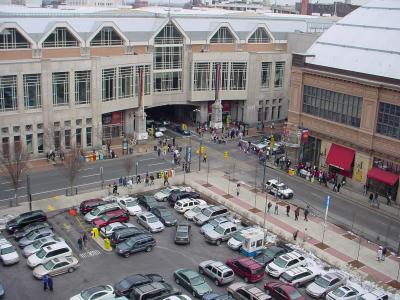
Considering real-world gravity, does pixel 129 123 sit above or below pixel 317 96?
below

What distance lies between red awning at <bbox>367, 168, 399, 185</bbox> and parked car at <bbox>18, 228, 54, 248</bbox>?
31.6 meters

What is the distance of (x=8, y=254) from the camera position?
38.6m

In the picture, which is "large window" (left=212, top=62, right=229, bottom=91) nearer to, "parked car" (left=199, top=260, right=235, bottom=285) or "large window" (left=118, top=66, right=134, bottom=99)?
"large window" (left=118, top=66, right=134, bottom=99)

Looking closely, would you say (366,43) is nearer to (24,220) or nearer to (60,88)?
(60,88)


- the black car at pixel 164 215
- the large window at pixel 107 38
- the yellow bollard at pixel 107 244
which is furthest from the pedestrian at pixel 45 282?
the large window at pixel 107 38

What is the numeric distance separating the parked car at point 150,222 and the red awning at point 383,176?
74.0 ft

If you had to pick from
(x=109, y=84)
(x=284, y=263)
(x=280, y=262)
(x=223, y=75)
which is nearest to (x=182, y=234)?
(x=280, y=262)

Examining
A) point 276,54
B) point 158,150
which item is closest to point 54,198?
point 158,150

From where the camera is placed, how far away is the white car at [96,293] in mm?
33000

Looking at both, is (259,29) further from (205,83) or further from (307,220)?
(307,220)

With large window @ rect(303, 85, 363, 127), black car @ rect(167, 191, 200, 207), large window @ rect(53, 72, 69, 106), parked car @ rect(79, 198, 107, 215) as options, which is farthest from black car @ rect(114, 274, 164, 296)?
large window @ rect(53, 72, 69, 106)

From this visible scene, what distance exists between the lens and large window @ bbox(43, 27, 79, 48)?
64375 mm

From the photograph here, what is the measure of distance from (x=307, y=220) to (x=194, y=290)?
17575 mm

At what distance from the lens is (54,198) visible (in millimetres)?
51562
